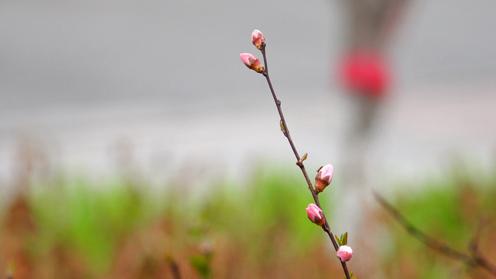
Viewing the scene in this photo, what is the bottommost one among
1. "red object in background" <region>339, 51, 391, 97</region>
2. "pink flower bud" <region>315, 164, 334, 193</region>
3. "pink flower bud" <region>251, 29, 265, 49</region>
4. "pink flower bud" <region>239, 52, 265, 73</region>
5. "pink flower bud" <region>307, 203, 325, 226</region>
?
"pink flower bud" <region>307, 203, 325, 226</region>

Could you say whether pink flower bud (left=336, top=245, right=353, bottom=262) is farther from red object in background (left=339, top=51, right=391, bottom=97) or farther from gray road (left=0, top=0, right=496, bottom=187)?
gray road (left=0, top=0, right=496, bottom=187)

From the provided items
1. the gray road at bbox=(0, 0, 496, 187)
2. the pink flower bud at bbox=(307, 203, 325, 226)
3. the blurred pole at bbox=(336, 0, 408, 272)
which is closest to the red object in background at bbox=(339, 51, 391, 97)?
the blurred pole at bbox=(336, 0, 408, 272)

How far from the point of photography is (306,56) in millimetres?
14312

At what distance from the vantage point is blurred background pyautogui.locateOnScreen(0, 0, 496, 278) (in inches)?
95.3

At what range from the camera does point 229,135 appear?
7.41 meters

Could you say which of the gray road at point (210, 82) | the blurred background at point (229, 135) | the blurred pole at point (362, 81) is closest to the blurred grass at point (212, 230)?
the blurred background at point (229, 135)

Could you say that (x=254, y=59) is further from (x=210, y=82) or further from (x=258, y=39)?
(x=210, y=82)

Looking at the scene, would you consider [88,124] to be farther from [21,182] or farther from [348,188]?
[21,182]

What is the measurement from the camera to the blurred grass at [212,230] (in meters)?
2.20

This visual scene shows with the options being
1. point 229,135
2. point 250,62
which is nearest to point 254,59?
point 250,62

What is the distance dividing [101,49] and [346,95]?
34.4 ft

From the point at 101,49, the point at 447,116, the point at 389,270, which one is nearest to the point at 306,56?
the point at 101,49

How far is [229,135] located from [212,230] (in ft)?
16.8

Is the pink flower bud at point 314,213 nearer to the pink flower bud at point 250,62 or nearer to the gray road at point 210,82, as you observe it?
the pink flower bud at point 250,62
